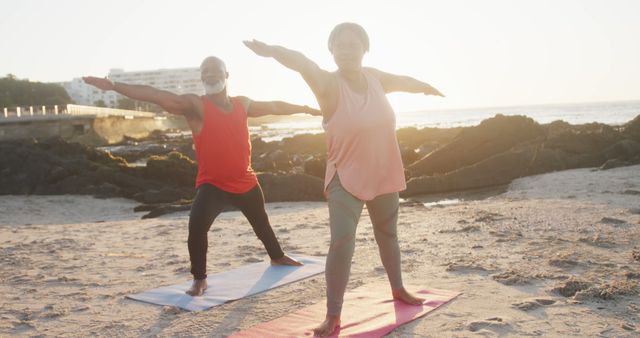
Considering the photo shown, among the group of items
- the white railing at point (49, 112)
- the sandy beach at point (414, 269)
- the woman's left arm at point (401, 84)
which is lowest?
the sandy beach at point (414, 269)

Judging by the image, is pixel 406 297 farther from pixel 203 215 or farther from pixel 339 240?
pixel 203 215

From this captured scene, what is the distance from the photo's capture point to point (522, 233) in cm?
765

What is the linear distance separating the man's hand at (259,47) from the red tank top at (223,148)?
1.50 meters

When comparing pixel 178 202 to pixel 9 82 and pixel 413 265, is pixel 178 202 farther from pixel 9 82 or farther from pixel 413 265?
pixel 9 82

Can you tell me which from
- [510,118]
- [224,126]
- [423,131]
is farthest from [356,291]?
[423,131]

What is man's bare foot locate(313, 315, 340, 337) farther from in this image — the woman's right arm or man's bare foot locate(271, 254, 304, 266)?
man's bare foot locate(271, 254, 304, 266)

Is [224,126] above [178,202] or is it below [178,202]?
above

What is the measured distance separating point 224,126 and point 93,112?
199 ft

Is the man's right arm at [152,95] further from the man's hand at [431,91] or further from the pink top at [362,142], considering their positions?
the man's hand at [431,91]

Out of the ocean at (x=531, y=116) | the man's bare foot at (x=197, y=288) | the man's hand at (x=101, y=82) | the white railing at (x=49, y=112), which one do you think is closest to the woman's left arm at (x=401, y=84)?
the man's hand at (x=101, y=82)

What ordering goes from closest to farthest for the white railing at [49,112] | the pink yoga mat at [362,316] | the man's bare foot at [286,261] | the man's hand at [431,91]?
the pink yoga mat at [362,316] < the man's hand at [431,91] < the man's bare foot at [286,261] < the white railing at [49,112]

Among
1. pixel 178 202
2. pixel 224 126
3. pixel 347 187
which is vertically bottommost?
pixel 178 202

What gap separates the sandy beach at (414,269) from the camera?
4480mm

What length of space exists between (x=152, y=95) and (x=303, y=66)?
5.39 ft
